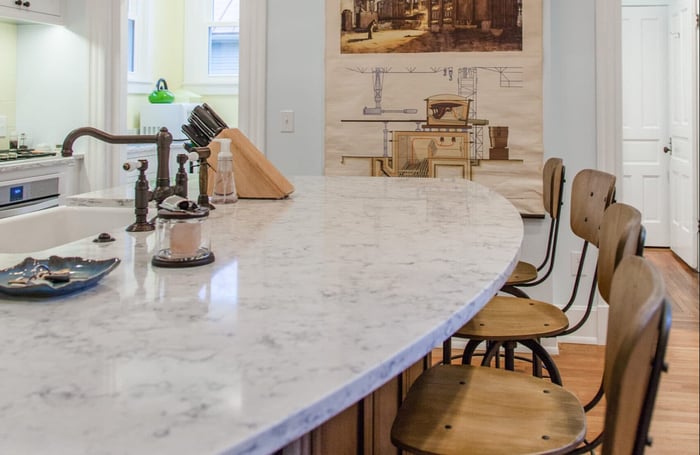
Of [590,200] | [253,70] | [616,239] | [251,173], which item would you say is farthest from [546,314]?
[253,70]

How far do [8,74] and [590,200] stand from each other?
3570mm

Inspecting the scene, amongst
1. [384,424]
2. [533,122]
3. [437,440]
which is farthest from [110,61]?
[437,440]

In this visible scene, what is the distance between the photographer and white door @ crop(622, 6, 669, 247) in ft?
19.6

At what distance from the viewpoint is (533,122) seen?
3.40 meters

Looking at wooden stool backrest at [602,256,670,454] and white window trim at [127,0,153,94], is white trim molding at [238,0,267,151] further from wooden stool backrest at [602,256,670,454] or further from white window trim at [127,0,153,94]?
wooden stool backrest at [602,256,670,454]

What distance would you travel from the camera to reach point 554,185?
251cm

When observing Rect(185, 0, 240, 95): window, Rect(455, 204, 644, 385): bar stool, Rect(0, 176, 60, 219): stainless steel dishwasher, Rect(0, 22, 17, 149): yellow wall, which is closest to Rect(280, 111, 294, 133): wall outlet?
Rect(0, 176, 60, 219): stainless steel dishwasher

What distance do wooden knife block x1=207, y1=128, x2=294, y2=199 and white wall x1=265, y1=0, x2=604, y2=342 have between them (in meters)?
1.51

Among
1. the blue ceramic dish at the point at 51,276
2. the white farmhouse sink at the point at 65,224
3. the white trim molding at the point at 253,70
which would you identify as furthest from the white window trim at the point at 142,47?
the blue ceramic dish at the point at 51,276

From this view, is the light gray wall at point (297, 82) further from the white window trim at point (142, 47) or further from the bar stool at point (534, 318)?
the white window trim at point (142, 47)

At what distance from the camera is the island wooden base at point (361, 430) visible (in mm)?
1020

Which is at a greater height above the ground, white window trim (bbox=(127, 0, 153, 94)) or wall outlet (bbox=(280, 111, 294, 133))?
white window trim (bbox=(127, 0, 153, 94))

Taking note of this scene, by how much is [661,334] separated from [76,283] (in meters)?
0.75

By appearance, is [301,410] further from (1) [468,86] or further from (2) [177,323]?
(1) [468,86]
